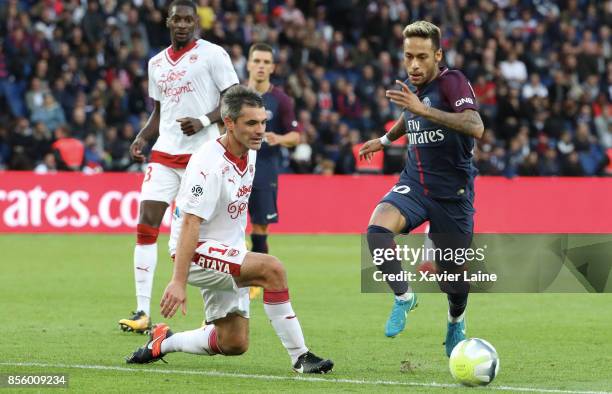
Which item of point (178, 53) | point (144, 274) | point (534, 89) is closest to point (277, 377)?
point (144, 274)

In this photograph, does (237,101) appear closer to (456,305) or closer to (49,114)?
(456,305)

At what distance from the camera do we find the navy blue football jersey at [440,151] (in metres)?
8.85

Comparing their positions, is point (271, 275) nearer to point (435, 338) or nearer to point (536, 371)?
point (536, 371)

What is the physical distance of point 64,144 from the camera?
72.9 feet

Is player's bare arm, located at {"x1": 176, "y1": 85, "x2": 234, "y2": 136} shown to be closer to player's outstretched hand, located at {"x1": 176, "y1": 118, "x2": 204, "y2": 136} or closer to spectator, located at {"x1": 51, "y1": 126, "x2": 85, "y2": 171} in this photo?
player's outstretched hand, located at {"x1": 176, "y1": 118, "x2": 204, "y2": 136}

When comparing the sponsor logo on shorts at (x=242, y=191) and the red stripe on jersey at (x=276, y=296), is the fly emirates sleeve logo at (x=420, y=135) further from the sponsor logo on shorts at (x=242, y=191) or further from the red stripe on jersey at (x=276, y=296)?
the red stripe on jersey at (x=276, y=296)

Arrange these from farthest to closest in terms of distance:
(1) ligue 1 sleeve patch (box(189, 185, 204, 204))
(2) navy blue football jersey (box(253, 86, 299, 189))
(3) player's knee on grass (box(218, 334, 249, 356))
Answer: (2) navy blue football jersey (box(253, 86, 299, 189)), (3) player's knee on grass (box(218, 334, 249, 356)), (1) ligue 1 sleeve patch (box(189, 185, 204, 204))

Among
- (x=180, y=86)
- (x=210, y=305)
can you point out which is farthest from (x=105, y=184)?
(x=210, y=305)

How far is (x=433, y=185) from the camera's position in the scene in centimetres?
893

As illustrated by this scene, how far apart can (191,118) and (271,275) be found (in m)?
2.82

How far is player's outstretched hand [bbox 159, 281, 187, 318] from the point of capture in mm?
7223

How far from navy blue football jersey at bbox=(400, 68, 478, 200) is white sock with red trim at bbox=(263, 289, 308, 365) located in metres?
1.67

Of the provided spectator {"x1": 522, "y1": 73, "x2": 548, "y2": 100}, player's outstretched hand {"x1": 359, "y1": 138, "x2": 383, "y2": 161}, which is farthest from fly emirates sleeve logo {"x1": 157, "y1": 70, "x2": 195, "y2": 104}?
spectator {"x1": 522, "y1": 73, "x2": 548, "y2": 100}

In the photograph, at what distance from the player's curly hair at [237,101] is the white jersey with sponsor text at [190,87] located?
271 cm
